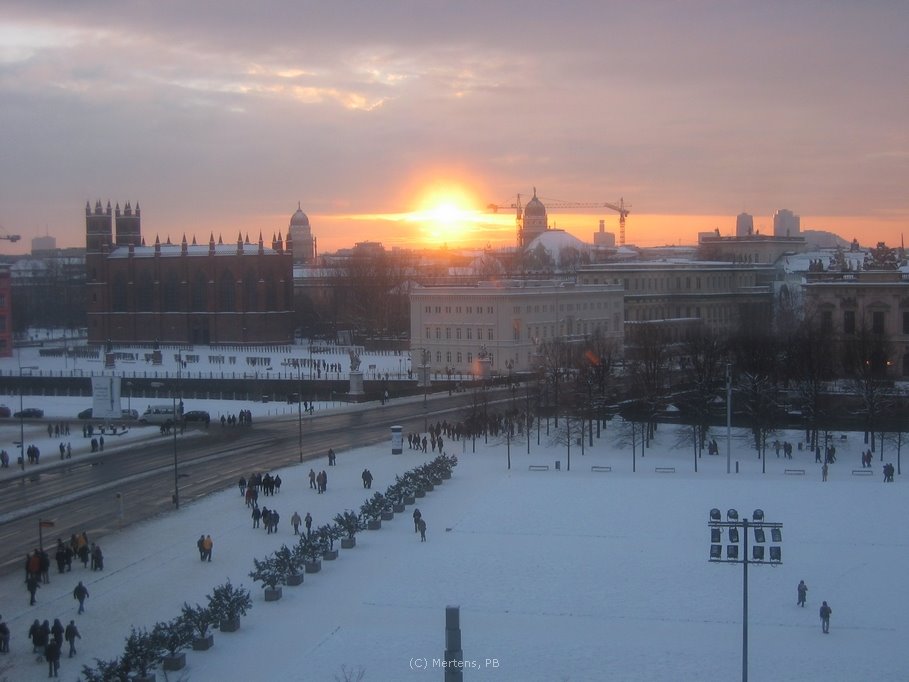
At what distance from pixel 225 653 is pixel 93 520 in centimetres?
1155

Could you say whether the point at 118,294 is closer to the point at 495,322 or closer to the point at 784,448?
the point at 495,322

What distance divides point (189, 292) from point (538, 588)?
2972 inches

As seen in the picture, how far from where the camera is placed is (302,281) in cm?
13100

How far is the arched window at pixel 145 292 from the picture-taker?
94.9 meters

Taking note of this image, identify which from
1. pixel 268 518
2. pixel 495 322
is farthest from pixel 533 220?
pixel 268 518

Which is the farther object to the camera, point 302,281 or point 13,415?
point 302,281

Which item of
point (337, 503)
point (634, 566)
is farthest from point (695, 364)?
point (634, 566)

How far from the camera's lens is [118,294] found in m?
95.9

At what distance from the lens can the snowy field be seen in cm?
1820

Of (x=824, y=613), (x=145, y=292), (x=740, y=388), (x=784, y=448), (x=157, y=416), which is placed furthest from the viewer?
(x=145, y=292)

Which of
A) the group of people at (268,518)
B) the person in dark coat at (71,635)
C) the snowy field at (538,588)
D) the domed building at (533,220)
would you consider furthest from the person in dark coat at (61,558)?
the domed building at (533,220)

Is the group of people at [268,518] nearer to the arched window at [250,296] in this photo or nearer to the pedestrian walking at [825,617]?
the pedestrian walking at [825,617]

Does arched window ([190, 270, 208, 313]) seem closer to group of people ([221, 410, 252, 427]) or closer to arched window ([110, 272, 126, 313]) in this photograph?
arched window ([110, 272, 126, 313])

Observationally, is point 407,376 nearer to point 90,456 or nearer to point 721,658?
point 90,456
